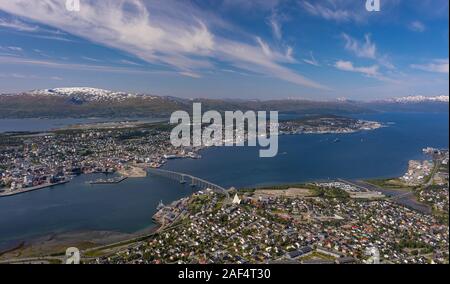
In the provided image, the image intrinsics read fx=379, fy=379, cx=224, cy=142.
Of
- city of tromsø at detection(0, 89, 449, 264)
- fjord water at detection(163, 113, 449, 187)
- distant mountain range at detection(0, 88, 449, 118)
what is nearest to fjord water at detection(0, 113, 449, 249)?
fjord water at detection(163, 113, 449, 187)

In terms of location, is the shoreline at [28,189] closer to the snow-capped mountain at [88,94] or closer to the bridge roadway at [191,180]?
the bridge roadway at [191,180]

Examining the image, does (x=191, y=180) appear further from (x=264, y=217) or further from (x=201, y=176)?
(x=264, y=217)

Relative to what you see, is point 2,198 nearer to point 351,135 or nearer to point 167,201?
point 167,201

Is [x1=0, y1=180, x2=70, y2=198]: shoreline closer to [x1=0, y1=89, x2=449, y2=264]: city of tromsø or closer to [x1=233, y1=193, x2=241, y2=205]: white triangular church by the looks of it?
[x1=0, y1=89, x2=449, y2=264]: city of tromsø

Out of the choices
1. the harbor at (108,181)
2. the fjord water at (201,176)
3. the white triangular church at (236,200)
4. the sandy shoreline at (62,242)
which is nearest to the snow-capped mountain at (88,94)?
the fjord water at (201,176)
